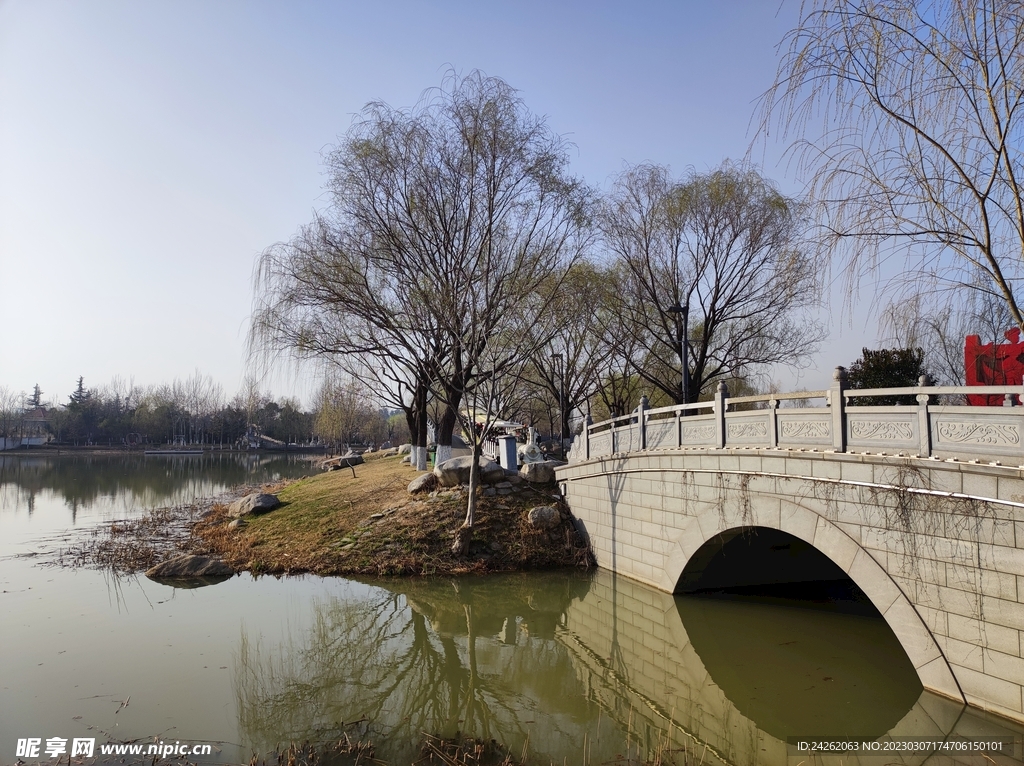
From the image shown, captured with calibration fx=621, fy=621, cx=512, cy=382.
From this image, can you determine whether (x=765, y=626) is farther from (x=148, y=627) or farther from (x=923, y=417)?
(x=148, y=627)

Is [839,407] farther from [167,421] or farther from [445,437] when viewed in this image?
[167,421]

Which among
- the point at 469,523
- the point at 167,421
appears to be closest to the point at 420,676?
the point at 469,523

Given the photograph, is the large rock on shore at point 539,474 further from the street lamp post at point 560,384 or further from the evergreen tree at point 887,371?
the evergreen tree at point 887,371

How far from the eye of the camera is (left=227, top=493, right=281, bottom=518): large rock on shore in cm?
1730

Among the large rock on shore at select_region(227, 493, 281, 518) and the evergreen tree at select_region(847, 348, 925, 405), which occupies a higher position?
the evergreen tree at select_region(847, 348, 925, 405)

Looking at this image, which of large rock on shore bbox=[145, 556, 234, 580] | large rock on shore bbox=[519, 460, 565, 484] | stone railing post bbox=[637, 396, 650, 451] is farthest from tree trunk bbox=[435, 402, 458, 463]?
stone railing post bbox=[637, 396, 650, 451]

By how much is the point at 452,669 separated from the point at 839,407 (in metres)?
6.07

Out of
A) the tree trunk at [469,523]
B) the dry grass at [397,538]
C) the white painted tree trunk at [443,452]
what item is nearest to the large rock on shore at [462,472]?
the dry grass at [397,538]

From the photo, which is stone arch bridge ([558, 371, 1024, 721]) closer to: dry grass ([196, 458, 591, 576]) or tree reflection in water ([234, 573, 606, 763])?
tree reflection in water ([234, 573, 606, 763])

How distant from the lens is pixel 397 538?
13.7 m

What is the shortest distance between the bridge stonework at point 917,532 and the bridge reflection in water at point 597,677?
1.70ft

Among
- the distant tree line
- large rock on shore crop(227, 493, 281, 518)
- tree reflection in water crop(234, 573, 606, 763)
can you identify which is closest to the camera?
tree reflection in water crop(234, 573, 606, 763)

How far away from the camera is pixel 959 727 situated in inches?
238

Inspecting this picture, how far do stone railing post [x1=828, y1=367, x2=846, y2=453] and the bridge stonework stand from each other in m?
0.18
